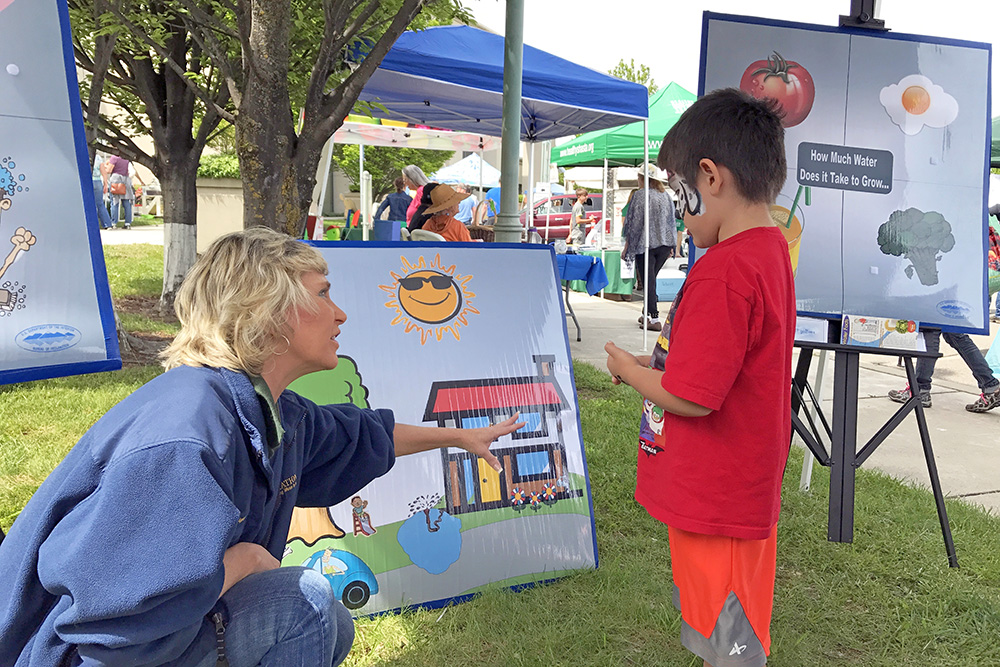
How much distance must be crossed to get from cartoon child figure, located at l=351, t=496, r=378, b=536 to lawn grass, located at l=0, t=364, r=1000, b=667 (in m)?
0.29

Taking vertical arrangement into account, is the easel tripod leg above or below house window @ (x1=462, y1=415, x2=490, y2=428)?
below

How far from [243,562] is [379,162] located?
24.4 metres

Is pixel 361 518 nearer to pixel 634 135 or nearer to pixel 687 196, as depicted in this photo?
pixel 687 196

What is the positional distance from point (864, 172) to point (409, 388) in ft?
6.78

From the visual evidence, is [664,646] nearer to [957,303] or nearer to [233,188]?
[957,303]

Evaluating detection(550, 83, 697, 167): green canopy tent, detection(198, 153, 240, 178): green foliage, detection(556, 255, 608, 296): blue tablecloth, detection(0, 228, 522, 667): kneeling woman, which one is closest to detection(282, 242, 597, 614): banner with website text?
detection(0, 228, 522, 667): kneeling woman

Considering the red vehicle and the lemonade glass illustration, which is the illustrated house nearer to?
the lemonade glass illustration

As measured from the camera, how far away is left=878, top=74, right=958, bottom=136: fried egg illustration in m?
3.29

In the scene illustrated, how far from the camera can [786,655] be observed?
8.75 ft

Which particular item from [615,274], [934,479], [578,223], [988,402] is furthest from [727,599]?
[578,223]

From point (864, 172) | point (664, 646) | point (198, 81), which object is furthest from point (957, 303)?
point (198, 81)

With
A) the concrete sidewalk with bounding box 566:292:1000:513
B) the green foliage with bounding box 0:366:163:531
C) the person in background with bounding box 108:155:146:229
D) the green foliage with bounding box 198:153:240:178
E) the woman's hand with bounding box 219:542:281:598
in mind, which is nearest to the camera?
the woman's hand with bounding box 219:542:281:598

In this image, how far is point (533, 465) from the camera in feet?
9.77

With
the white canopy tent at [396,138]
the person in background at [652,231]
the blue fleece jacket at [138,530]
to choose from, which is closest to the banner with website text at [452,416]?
the blue fleece jacket at [138,530]
